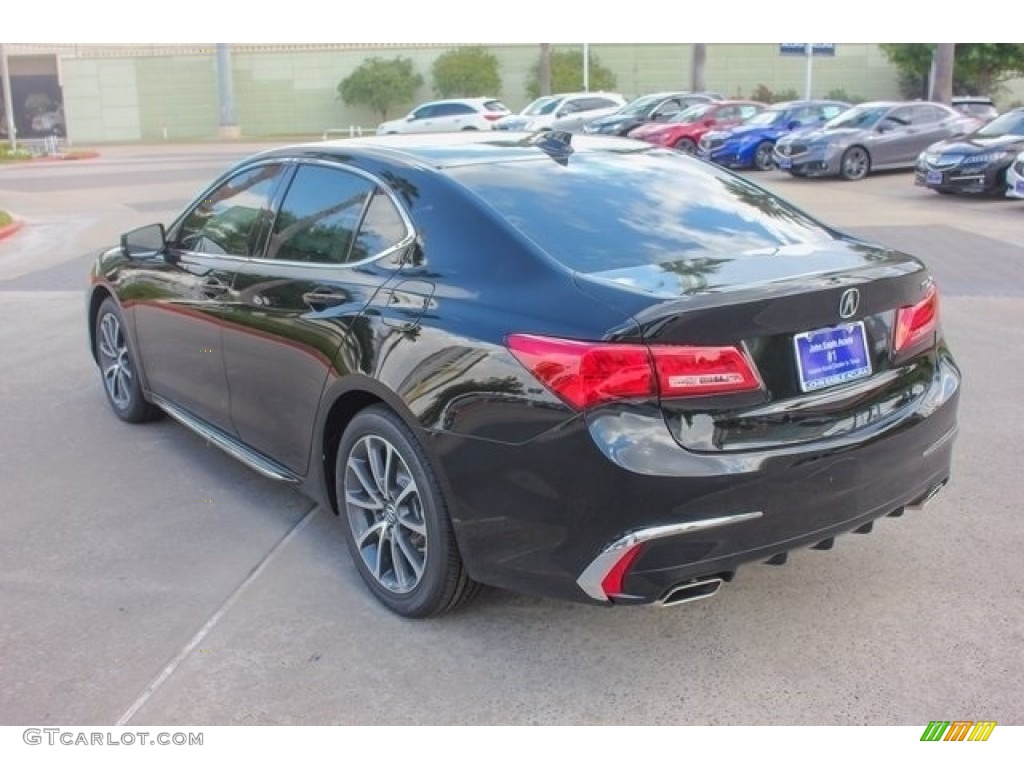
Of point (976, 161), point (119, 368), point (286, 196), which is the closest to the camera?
point (286, 196)

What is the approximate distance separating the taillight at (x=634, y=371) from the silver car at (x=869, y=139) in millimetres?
18515

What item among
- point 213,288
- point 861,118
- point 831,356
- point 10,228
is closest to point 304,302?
point 213,288

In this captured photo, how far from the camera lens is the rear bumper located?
115 inches

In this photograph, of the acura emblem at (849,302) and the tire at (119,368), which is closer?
the acura emblem at (849,302)

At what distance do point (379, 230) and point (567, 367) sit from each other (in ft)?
4.04

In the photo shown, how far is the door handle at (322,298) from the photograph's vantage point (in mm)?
3836

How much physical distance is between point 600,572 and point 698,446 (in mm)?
473

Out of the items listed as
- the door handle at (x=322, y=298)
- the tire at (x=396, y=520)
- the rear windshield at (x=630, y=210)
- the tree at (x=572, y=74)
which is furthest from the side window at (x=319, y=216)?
the tree at (x=572, y=74)

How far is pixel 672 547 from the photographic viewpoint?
2.95m

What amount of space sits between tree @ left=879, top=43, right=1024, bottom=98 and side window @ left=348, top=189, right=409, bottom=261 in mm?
41791

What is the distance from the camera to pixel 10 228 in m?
15.8

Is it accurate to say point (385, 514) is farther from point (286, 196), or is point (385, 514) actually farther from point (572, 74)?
point (572, 74)

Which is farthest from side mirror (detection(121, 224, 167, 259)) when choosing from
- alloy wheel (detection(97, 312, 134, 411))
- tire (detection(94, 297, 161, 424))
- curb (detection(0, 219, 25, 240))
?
curb (detection(0, 219, 25, 240))

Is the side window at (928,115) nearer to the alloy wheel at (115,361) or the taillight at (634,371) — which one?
the alloy wheel at (115,361)
